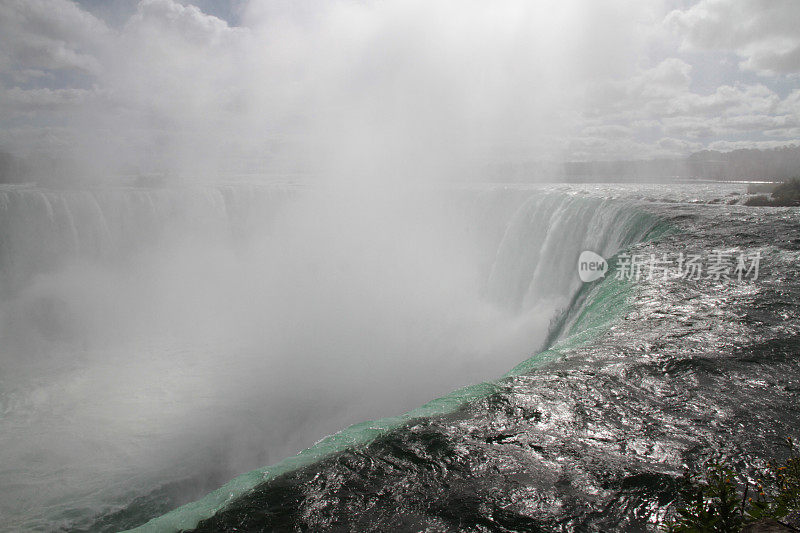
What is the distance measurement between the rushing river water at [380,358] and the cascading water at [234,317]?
79 millimetres

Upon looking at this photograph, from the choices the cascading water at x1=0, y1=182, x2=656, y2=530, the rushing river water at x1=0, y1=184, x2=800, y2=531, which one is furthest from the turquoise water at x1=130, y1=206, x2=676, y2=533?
the cascading water at x1=0, y1=182, x2=656, y2=530

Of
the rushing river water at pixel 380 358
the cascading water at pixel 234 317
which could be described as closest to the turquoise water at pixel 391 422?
the rushing river water at pixel 380 358

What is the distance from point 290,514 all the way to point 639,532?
1923 mm

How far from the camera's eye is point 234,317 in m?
16.5

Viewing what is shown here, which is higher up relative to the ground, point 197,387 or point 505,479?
point 505,479

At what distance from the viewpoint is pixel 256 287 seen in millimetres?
20125

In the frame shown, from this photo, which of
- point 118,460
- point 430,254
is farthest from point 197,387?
point 430,254

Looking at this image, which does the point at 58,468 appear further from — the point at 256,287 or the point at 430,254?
the point at 430,254

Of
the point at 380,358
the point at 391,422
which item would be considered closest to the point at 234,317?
the point at 380,358

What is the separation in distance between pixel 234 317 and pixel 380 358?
7019 mm

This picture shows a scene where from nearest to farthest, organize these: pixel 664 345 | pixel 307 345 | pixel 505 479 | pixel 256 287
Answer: pixel 505 479 → pixel 664 345 → pixel 307 345 → pixel 256 287

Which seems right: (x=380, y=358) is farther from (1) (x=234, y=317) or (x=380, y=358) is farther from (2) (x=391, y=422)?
(2) (x=391, y=422)

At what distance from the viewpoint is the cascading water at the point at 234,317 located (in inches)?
309

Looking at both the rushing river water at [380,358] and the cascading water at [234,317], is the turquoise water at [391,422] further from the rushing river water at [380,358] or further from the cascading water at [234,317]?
the cascading water at [234,317]
